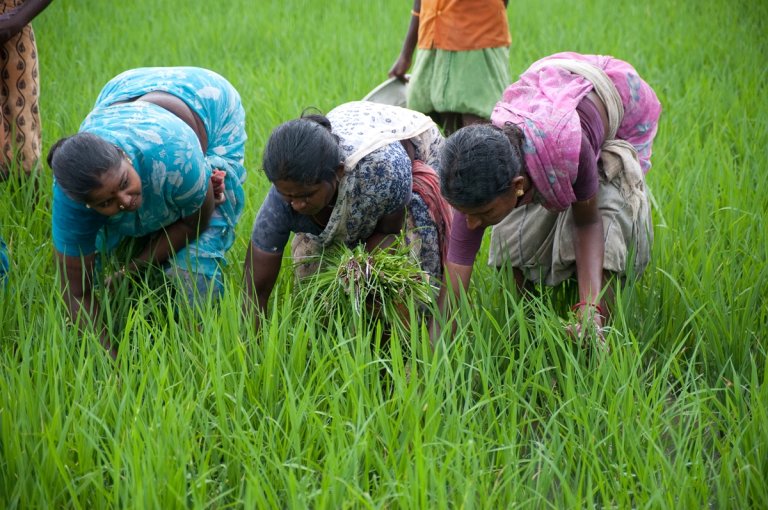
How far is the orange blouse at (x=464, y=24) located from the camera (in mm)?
3850

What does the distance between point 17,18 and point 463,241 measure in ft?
6.60

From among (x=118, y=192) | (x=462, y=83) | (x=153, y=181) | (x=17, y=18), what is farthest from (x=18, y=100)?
(x=462, y=83)

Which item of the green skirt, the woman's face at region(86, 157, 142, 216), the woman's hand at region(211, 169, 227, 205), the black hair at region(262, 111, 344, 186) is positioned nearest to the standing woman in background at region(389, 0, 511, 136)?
the green skirt

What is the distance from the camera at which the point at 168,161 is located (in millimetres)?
2381

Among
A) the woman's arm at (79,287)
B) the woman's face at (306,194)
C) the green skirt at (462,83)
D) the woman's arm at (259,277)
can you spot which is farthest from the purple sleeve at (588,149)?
the green skirt at (462,83)

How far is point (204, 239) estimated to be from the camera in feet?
8.81

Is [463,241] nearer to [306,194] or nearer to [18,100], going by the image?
[306,194]

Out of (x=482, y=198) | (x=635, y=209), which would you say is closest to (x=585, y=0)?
(x=635, y=209)

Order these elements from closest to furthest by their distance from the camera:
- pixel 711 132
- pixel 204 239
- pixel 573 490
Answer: pixel 573 490 < pixel 204 239 < pixel 711 132

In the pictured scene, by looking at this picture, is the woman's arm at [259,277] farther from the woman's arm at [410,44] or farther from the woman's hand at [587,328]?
the woman's arm at [410,44]

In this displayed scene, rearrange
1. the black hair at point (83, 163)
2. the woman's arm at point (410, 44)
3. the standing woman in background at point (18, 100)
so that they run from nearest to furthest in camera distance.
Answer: the black hair at point (83, 163), the standing woman in background at point (18, 100), the woman's arm at point (410, 44)

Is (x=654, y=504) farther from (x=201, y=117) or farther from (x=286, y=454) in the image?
(x=201, y=117)

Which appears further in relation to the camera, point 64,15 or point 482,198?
point 64,15

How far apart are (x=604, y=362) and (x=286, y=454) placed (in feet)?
2.72
